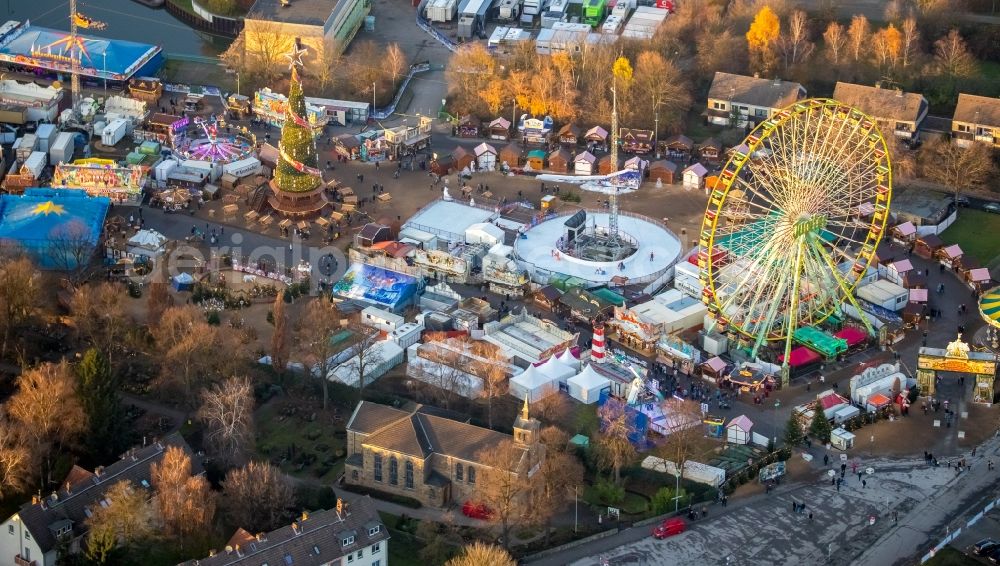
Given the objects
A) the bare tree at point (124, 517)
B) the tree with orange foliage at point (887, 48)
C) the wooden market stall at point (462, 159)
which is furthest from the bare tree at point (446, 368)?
the tree with orange foliage at point (887, 48)

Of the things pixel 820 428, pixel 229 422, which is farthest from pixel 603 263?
pixel 229 422

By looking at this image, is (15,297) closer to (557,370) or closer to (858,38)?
(557,370)

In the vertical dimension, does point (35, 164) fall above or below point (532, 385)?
below

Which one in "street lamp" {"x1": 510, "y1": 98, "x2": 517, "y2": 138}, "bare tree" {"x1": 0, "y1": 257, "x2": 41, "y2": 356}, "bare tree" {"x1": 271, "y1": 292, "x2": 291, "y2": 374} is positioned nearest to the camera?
"bare tree" {"x1": 271, "y1": 292, "x2": 291, "y2": 374}

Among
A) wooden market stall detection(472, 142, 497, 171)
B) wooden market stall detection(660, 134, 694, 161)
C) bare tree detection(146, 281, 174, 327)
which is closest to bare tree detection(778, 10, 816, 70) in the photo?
wooden market stall detection(660, 134, 694, 161)

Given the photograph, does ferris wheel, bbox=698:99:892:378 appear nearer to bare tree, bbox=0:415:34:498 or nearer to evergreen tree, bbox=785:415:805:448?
evergreen tree, bbox=785:415:805:448

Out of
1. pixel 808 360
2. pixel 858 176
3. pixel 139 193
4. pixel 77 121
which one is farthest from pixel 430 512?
pixel 77 121
